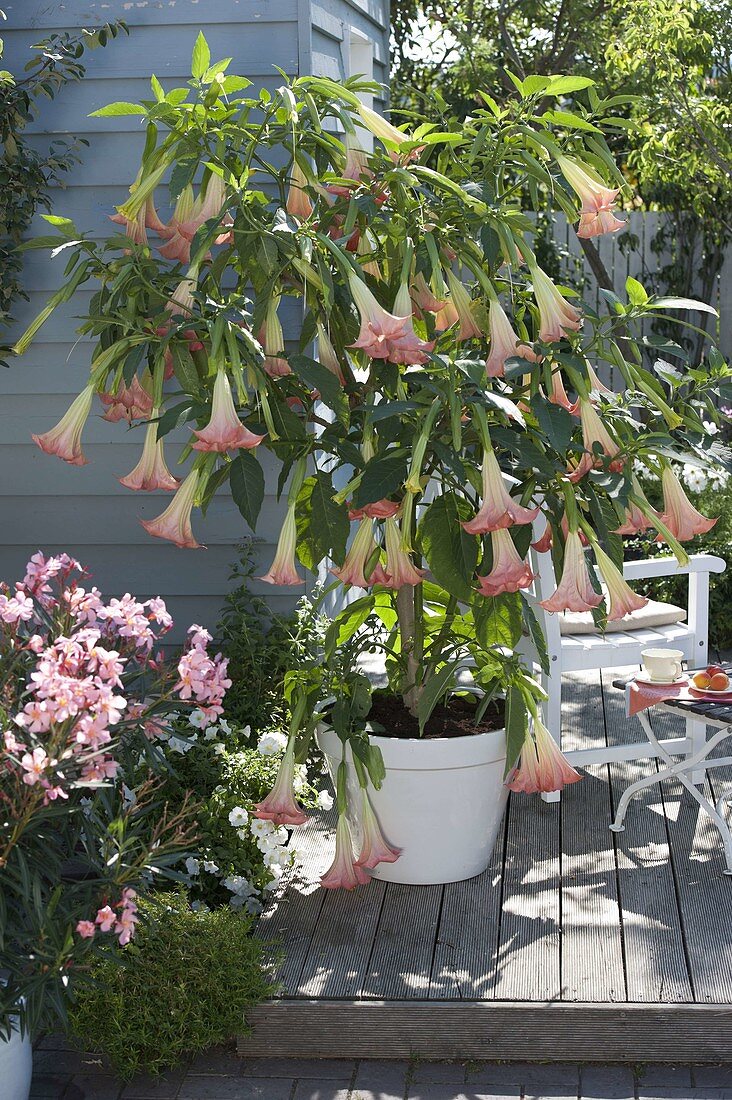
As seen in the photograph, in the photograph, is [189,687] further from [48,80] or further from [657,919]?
[48,80]

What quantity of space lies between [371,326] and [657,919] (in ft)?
4.95

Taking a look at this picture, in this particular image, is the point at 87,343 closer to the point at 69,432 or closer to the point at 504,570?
the point at 69,432

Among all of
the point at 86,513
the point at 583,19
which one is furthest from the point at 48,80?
the point at 583,19

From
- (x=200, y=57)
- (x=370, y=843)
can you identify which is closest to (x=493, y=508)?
(x=370, y=843)

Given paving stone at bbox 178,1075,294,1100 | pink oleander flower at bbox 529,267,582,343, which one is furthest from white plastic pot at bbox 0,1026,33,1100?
pink oleander flower at bbox 529,267,582,343

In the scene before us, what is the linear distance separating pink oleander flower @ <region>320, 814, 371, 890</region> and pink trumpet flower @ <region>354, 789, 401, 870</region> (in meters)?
0.02

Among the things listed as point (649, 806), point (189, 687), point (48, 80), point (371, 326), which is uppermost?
point (48, 80)

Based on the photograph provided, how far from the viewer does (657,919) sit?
111 inches

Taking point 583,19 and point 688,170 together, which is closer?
point 688,170

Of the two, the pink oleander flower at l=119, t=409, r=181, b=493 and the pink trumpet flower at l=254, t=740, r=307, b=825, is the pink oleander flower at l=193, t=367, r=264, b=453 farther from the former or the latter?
the pink trumpet flower at l=254, t=740, r=307, b=825

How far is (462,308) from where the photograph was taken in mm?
2715

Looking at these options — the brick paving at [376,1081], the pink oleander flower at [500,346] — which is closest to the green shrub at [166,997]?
the brick paving at [376,1081]

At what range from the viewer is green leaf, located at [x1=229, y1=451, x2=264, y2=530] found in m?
2.57

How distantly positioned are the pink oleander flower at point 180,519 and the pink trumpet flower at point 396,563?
432 millimetres
